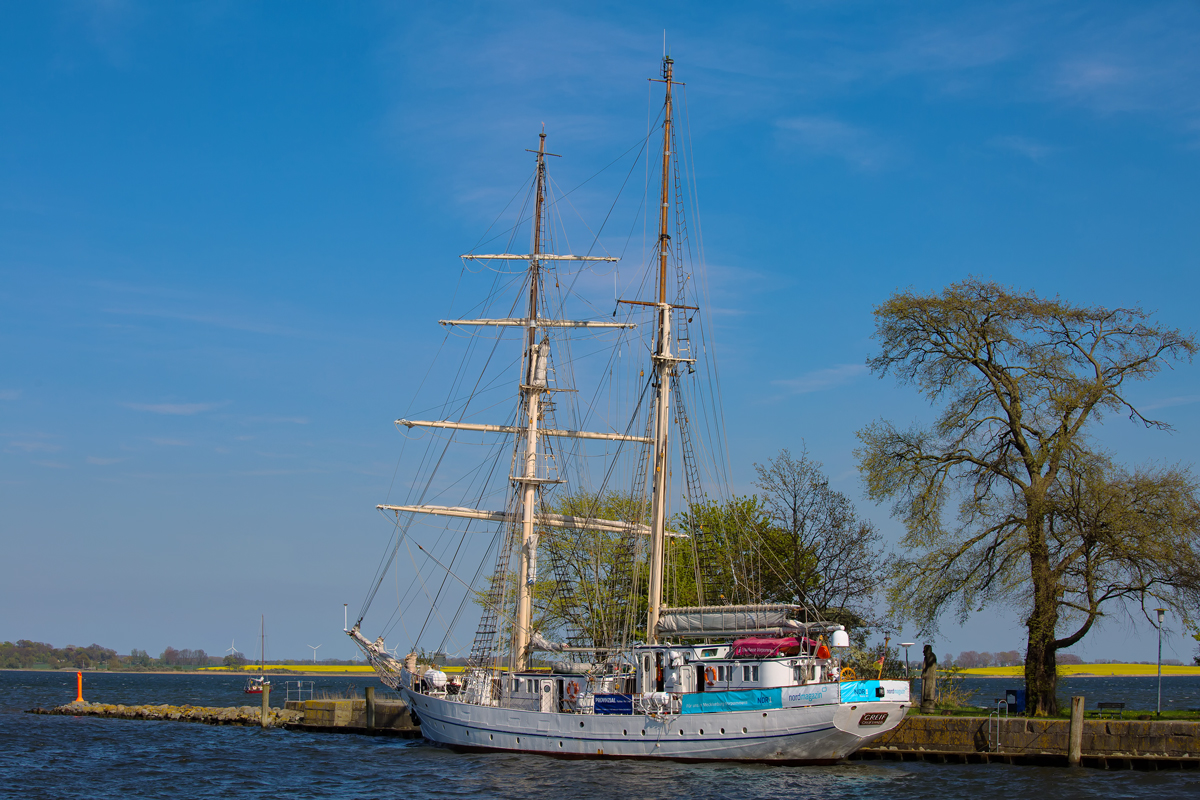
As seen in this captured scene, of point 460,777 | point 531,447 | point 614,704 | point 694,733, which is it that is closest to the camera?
point 460,777

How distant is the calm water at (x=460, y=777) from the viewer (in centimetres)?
3195

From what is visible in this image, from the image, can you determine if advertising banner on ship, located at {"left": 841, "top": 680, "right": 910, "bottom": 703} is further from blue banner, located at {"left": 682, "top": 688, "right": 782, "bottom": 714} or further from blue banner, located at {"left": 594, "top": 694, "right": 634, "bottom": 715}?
blue banner, located at {"left": 594, "top": 694, "right": 634, "bottom": 715}

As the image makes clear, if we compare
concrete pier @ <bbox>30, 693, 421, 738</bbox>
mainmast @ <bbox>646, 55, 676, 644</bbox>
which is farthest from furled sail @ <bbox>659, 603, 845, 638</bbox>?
concrete pier @ <bbox>30, 693, 421, 738</bbox>

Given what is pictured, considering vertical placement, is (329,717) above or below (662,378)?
below

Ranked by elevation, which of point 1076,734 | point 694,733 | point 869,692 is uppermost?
point 869,692

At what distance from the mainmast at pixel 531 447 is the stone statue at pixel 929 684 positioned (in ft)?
54.3

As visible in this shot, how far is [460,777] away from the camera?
37031 millimetres

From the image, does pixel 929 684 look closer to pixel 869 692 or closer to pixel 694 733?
pixel 869 692

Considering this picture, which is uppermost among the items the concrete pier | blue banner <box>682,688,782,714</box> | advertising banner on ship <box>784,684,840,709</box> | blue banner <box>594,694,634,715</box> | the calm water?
advertising banner on ship <box>784,684,840,709</box>

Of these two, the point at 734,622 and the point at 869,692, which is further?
the point at 734,622

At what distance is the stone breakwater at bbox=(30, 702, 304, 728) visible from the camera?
59.0m

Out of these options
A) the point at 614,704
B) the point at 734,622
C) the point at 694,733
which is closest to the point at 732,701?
the point at 694,733

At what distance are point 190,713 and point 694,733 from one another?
39388 millimetres

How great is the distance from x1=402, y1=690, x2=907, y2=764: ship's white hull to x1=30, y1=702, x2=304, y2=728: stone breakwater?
Result: 19369mm
